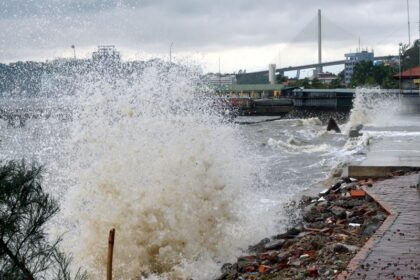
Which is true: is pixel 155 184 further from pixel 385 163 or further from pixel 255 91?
pixel 255 91

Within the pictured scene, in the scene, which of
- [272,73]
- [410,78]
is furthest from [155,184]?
[272,73]

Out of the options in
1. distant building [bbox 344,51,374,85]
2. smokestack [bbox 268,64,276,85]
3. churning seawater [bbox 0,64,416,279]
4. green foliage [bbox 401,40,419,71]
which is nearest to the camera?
churning seawater [bbox 0,64,416,279]

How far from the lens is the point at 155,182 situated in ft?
29.0

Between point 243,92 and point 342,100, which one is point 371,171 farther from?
point 243,92

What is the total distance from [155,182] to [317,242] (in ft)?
7.98

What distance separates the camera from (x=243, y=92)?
91500 mm

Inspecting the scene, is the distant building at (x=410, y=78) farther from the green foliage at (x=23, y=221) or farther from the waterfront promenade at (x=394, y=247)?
the green foliage at (x=23, y=221)

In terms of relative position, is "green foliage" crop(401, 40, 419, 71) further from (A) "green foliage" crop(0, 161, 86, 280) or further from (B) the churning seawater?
(A) "green foliage" crop(0, 161, 86, 280)

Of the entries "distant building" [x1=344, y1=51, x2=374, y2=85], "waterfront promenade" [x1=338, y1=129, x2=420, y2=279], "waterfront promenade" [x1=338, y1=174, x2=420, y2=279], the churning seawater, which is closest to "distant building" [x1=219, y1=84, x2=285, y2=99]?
"distant building" [x1=344, y1=51, x2=374, y2=85]

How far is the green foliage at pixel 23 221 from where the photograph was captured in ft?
11.5

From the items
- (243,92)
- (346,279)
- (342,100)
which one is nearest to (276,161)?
(346,279)

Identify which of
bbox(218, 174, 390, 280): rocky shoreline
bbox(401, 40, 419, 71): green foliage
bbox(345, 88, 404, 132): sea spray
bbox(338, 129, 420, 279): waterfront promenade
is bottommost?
bbox(345, 88, 404, 132): sea spray

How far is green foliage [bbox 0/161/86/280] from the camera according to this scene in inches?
138

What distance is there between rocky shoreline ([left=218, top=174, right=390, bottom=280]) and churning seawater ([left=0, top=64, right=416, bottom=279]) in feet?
1.35
